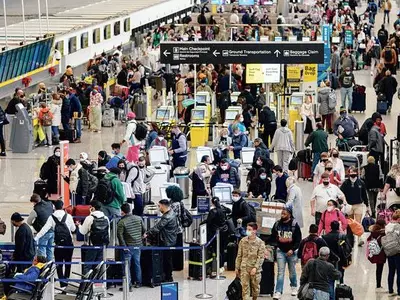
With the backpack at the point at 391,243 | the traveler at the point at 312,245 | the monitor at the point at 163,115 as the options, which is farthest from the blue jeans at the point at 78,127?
the traveler at the point at 312,245

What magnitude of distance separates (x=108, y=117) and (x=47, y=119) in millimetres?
4091

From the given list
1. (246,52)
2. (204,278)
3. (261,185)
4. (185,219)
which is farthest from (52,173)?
(246,52)

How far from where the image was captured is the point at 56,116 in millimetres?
33969

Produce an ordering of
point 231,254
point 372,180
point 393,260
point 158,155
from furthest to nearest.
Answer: point 158,155 < point 372,180 < point 231,254 < point 393,260

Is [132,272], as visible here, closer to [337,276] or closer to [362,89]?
[337,276]

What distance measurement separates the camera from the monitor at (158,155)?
2817 cm

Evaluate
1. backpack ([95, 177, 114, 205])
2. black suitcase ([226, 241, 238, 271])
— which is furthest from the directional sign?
black suitcase ([226, 241, 238, 271])

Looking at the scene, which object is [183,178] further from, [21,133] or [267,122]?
[21,133]

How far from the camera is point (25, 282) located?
19.5 metres

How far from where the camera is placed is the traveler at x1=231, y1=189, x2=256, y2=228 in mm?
22938

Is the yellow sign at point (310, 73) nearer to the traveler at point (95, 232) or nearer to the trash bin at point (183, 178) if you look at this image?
the trash bin at point (183, 178)

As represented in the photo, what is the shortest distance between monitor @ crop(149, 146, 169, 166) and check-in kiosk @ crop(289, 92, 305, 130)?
6438mm

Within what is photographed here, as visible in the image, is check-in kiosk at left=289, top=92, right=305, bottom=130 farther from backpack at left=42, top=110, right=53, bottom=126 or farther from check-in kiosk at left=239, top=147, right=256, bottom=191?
check-in kiosk at left=239, top=147, right=256, bottom=191

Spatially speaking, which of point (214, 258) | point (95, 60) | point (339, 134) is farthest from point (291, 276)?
point (95, 60)
